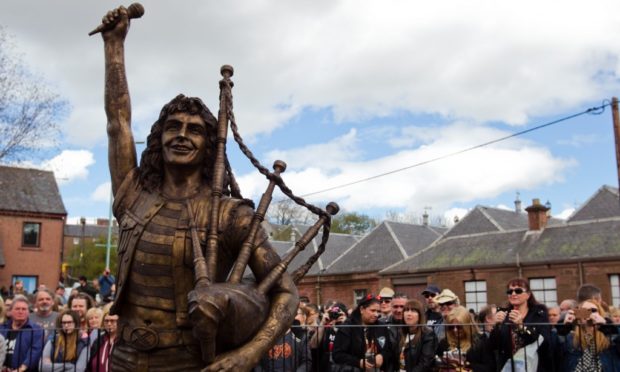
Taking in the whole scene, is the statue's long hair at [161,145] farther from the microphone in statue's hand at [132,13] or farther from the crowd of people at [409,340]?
the crowd of people at [409,340]

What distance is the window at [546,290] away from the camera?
80.8 feet

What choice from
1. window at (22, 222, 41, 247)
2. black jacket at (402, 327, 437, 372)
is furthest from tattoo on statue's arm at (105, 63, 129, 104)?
window at (22, 222, 41, 247)

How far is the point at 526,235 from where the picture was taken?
1075 inches

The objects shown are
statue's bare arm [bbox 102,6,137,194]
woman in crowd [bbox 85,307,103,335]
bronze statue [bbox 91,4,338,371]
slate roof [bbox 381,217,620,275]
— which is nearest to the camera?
bronze statue [bbox 91,4,338,371]

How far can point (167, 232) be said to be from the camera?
9.46 ft

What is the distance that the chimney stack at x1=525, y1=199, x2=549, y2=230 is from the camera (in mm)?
27219

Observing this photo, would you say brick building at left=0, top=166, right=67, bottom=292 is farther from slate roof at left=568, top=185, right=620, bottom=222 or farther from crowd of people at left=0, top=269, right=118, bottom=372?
crowd of people at left=0, top=269, right=118, bottom=372

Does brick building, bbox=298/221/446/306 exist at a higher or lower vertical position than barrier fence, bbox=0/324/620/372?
higher

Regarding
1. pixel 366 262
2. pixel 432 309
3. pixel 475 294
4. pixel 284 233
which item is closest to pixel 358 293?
pixel 366 262

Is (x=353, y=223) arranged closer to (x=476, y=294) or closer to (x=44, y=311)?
(x=476, y=294)

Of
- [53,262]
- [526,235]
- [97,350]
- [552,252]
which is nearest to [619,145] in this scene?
[552,252]

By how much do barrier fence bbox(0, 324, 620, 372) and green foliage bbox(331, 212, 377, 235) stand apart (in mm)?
44771

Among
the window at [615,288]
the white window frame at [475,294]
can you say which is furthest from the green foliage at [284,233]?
the window at [615,288]

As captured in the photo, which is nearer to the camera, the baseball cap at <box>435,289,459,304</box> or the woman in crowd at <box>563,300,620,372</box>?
the woman in crowd at <box>563,300,620,372</box>
